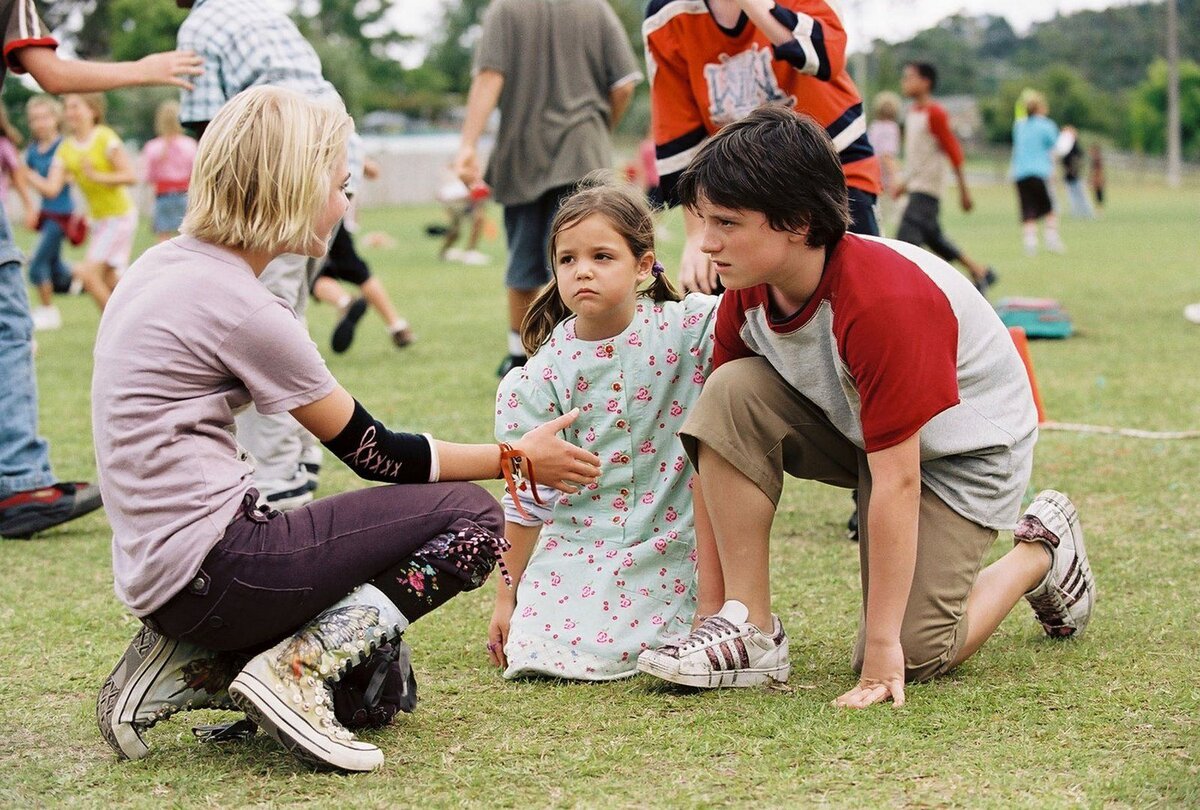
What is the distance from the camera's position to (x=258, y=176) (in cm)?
254

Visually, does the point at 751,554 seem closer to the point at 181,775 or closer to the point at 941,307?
the point at 941,307

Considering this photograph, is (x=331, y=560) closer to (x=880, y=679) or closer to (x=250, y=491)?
(x=250, y=491)

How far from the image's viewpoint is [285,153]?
2.54 m

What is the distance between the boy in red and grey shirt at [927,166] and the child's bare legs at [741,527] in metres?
8.51

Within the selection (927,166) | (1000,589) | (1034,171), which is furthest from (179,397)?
(1034,171)

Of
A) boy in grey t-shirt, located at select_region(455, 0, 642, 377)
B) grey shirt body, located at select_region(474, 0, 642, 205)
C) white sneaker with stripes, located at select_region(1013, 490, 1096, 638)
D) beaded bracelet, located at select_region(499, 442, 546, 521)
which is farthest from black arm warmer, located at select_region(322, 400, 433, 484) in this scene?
grey shirt body, located at select_region(474, 0, 642, 205)

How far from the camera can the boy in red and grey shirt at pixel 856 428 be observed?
2.79 meters

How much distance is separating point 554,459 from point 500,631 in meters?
0.60

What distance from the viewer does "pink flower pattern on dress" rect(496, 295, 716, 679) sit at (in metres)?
3.22

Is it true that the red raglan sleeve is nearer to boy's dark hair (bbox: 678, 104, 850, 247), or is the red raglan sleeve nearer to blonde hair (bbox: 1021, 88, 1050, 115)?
boy's dark hair (bbox: 678, 104, 850, 247)

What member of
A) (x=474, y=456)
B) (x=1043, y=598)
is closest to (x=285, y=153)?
(x=474, y=456)

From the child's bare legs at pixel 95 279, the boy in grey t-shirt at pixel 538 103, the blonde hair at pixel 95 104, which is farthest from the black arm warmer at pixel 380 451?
the blonde hair at pixel 95 104

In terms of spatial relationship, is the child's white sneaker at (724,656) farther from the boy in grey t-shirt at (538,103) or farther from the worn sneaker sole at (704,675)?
the boy in grey t-shirt at (538,103)

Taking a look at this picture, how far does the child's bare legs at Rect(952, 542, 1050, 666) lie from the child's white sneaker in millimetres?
380
